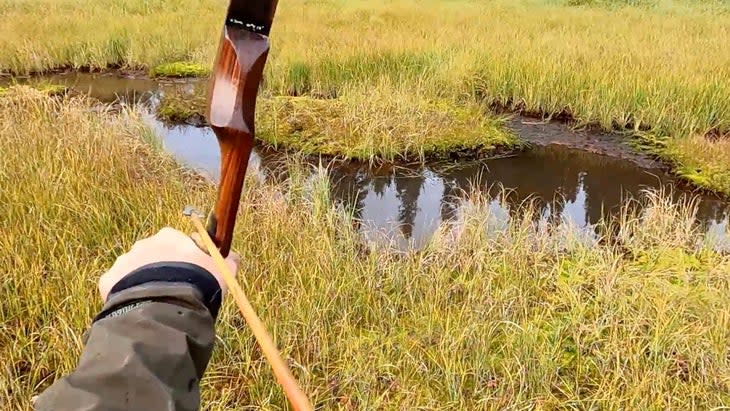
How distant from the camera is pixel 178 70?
375 inches

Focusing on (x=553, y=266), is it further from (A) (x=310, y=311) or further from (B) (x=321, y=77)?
(B) (x=321, y=77)

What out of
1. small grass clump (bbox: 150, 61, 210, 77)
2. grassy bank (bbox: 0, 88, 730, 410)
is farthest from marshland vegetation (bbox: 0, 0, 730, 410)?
small grass clump (bbox: 150, 61, 210, 77)

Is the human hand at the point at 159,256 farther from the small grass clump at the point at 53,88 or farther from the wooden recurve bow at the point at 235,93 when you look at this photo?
the small grass clump at the point at 53,88

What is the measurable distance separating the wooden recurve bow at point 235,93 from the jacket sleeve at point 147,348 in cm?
17

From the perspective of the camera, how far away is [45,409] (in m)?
0.68

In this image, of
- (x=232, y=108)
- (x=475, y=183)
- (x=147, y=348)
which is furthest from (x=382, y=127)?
(x=147, y=348)

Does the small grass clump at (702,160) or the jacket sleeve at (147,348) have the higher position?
the jacket sleeve at (147,348)

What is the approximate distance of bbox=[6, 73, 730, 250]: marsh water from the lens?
16.5ft

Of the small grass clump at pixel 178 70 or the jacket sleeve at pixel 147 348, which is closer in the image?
the jacket sleeve at pixel 147 348

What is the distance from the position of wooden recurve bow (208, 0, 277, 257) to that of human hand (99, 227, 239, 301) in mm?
→ 76

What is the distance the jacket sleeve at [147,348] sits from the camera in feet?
2.20

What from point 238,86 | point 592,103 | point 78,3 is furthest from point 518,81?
point 78,3

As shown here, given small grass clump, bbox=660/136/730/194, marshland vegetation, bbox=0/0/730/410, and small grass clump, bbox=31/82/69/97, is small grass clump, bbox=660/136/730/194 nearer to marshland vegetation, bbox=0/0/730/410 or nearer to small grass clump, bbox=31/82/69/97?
marshland vegetation, bbox=0/0/730/410

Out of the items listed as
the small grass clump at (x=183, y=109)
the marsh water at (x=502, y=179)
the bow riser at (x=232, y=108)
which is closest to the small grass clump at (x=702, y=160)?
the marsh water at (x=502, y=179)
